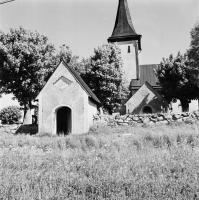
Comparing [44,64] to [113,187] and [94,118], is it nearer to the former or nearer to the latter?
[94,118]

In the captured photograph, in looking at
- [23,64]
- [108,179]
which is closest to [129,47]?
[23,64]

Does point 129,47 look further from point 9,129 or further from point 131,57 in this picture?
point 9,129

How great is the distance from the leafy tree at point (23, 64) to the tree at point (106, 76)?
6.40 meters

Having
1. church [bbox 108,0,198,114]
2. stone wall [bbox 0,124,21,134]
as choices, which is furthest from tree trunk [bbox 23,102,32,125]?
church [bbox 108,0,198,114]

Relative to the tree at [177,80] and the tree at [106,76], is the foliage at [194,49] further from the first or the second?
the tree at [106,76]

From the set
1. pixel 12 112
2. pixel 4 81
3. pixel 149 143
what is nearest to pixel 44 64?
pixel 4 81

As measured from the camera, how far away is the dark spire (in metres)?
38.0

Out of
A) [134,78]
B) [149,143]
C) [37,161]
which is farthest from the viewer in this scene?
[134,78]

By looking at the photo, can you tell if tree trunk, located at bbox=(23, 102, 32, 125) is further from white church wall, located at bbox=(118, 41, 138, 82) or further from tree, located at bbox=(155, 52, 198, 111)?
white church wall, located at bbox=(118, 41, 138, 82)

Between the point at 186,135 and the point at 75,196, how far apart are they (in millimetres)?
8425

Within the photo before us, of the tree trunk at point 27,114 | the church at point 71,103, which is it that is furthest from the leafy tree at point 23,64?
the church at point 71,103

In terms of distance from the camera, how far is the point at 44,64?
24328mm

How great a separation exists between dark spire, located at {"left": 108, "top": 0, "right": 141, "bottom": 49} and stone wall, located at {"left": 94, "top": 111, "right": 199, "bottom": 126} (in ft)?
71.4

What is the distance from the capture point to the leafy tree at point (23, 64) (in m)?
22.5
